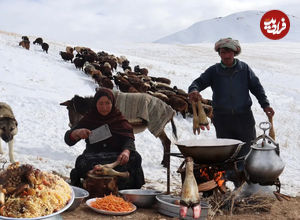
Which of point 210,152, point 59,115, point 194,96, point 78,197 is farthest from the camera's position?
point 59,115

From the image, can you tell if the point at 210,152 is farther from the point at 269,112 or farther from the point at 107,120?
the point at 107,120

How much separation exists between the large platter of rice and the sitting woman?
2.01 metres

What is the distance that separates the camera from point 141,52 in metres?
40.2

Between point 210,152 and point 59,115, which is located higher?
point 59,115

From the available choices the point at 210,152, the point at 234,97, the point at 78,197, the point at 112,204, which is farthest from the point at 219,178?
the point at 78,197

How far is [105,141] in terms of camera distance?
575 centimetres

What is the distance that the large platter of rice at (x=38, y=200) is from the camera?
10.4 feet

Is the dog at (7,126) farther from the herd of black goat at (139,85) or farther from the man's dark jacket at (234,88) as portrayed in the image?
the herd of black goat at (139,85)

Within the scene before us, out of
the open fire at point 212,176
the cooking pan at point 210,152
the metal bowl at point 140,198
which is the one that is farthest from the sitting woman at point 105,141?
the cooking pan at point 210,152

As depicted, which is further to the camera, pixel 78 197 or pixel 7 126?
pixel 7 126

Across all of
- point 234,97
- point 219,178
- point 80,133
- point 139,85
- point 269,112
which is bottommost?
point 219,178

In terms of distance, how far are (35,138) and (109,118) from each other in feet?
13.3

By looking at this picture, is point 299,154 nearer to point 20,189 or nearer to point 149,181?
point 149,181

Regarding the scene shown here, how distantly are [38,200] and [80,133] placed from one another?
7.68 ft
